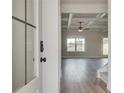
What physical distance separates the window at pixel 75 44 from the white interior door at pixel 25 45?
51.9ft

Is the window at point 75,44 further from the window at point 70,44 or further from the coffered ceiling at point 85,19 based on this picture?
the coffered ceiling at point 85,19

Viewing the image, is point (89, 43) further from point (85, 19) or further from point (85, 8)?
point (85, 8)

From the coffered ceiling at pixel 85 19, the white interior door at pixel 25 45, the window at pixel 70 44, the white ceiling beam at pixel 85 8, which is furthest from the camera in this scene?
the window at pixel 70 44

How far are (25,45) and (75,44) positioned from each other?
1626cm

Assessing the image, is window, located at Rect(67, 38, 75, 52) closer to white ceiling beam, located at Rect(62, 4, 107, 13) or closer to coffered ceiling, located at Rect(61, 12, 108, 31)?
coffered ceiling, located at Rect(61, 12, 108, 31)

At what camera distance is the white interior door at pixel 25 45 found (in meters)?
1.59

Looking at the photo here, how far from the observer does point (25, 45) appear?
1873 mm

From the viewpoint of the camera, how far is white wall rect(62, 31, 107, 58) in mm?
17828

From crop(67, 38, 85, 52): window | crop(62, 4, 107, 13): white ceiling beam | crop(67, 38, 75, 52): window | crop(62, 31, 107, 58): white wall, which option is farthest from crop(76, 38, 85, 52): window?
crop(62, 4, 107, 13): white ceiling beam

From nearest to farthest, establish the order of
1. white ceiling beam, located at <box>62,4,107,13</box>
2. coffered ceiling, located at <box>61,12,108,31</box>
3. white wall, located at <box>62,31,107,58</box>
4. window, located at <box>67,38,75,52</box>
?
white ceiling beam, located at <box>62,4,107,13</box>
coffered ceiling, located at <box>61,12,108,31</box>
white wall, located at <box>62,31,107,58</box>
window, located at <box>67,38,75,52</box>

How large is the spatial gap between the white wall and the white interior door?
15.6 meters

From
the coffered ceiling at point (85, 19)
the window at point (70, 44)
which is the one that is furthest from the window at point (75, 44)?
the coffered ceiling at point (85, 19)
